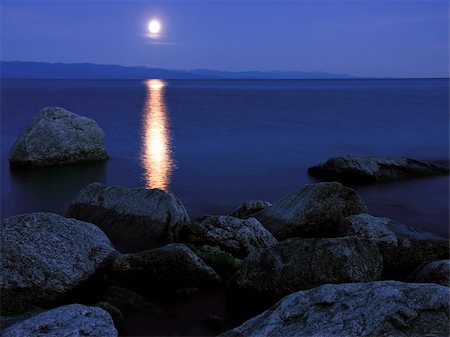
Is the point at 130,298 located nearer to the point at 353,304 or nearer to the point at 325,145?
the point at 353,304

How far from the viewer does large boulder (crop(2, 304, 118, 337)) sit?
808 centimetres

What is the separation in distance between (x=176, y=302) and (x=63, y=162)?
16.7m

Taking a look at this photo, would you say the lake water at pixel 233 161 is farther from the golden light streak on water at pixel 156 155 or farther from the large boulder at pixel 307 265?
the large boulder at pixel 307 265

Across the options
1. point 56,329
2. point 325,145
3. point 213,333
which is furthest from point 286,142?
point 56,329

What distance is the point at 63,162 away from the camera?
26.0 metres

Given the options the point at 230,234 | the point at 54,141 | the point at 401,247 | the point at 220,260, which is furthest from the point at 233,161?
the point at 401,247

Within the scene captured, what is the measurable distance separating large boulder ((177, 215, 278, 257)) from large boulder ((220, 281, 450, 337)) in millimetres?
4828

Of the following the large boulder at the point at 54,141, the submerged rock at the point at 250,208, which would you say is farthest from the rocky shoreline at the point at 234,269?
the large boulder at the point at 54,141

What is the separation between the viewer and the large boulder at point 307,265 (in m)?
10.6

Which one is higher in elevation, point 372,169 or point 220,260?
point 372,169

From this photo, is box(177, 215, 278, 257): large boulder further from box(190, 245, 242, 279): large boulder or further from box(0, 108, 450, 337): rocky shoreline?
box(190, 245, 242, 279): large boulder

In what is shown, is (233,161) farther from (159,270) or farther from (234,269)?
(159,270)

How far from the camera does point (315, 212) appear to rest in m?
14.8

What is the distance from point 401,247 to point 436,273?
1963 millimetres
